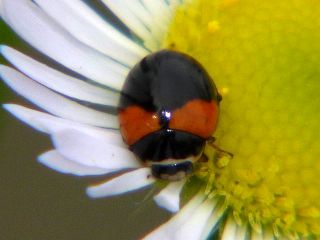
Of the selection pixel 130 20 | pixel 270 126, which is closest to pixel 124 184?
pixel 270 126

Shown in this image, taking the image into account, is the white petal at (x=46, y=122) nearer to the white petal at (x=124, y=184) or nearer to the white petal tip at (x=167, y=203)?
the white petal at (x=124, y=184)

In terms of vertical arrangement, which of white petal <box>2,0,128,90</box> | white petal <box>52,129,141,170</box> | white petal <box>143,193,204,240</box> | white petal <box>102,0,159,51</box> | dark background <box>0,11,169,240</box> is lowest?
dark background <box>0,11,169,240</box>

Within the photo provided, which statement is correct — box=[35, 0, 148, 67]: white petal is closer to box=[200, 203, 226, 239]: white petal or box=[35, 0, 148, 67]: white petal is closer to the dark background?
box=[200, 203, 226, 239]: white petal

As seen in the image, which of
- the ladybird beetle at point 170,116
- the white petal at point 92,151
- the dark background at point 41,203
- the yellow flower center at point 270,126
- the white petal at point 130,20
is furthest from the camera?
the dark background at point 41,203

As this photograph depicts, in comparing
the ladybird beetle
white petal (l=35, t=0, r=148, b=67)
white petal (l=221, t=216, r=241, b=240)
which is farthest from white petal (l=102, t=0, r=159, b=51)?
white petal (l=221, t=216, r=241, b=240)

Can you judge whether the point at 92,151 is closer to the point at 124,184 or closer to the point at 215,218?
the point at 124,184

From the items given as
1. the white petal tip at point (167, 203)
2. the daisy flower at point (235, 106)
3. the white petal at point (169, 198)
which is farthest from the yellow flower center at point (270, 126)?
the white petal tip at point (167, 203)
